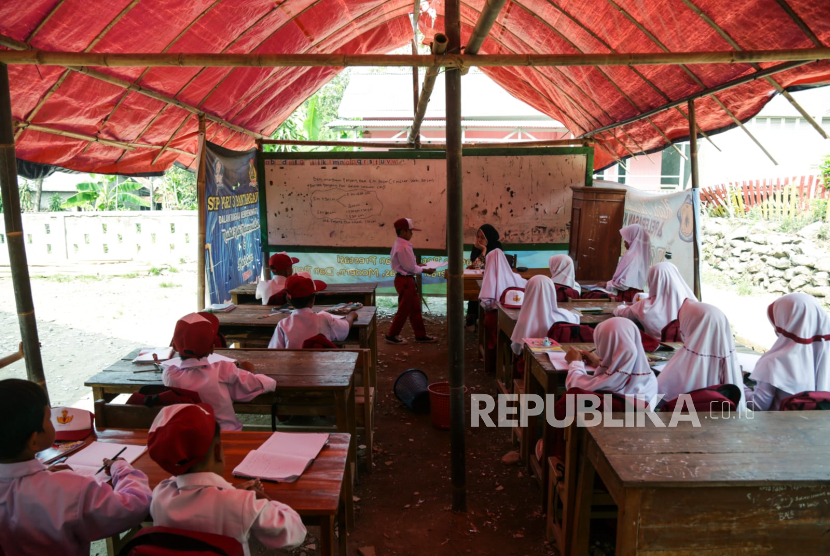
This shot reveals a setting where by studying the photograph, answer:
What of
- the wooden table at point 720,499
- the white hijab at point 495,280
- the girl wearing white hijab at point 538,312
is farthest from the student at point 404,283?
the wooden table at point 720,499

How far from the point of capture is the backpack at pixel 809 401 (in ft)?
9.43

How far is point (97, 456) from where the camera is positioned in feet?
8.25

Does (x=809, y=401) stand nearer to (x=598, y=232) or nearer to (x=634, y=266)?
(x=634, y=266)

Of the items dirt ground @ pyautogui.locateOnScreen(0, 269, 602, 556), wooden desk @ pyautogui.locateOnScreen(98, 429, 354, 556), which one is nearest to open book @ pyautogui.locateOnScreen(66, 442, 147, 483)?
wooden desk @ pyautogui.locateOnScreen(98, 429, 354, 556)

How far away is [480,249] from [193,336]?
554cm

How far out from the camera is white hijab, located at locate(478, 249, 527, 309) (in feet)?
20.2

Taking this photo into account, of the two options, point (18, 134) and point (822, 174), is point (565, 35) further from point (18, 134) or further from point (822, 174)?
point (822, 174)

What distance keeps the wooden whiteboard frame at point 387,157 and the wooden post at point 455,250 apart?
A: 16.8 feet

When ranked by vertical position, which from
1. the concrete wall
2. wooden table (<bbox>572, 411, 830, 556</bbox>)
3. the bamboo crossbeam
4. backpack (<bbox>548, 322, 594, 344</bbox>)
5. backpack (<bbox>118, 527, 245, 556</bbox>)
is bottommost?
wooden table (<bbox>572, 411, 830, 556</bbox>)

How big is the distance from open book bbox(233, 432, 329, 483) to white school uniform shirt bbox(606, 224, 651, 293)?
16.7ft

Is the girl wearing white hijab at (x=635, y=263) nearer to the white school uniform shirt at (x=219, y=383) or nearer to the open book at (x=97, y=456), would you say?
the white school uniform shirt at (x=219, y=383)

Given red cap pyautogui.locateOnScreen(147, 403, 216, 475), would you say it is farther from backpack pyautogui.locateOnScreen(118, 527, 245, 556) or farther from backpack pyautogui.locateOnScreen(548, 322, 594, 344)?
backpack pyautogui.locateOnScreen(548, 322, 594, 344)

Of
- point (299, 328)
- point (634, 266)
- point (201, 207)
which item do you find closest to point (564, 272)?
point (634, 266)

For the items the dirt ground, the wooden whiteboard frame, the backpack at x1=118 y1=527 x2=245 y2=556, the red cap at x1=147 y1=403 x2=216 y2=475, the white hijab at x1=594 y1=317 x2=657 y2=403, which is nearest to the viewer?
the backpack at x1=118 y1=527 x2=245 y2=556
